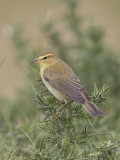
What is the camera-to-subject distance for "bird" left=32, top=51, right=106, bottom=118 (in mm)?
3058

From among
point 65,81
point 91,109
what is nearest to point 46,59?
point 65,81

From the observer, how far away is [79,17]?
6.39m

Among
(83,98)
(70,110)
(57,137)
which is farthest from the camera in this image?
(83,98)

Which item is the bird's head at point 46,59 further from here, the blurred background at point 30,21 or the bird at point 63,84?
the blurred background at point 30,21

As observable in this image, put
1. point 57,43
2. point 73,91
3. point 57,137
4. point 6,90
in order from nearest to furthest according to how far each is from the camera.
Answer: point 57,137 → point 73,91 → point 57,43 → point 6,90

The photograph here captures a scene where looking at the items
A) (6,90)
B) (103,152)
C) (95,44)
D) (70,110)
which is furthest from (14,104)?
(6,90)

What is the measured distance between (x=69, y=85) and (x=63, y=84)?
0.35 feet

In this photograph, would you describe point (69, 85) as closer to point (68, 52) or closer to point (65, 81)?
point (65, 81)

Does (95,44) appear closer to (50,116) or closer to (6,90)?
(50,116)

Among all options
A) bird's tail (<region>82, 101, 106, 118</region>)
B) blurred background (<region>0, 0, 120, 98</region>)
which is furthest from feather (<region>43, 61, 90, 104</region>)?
blurred background (<region>0, 0, 120, 98</region>)

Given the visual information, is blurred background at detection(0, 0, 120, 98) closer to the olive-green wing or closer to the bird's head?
the bird's head

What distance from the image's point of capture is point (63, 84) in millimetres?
3898

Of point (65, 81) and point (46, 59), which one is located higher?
point (46, 59)

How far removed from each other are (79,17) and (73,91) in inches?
120
